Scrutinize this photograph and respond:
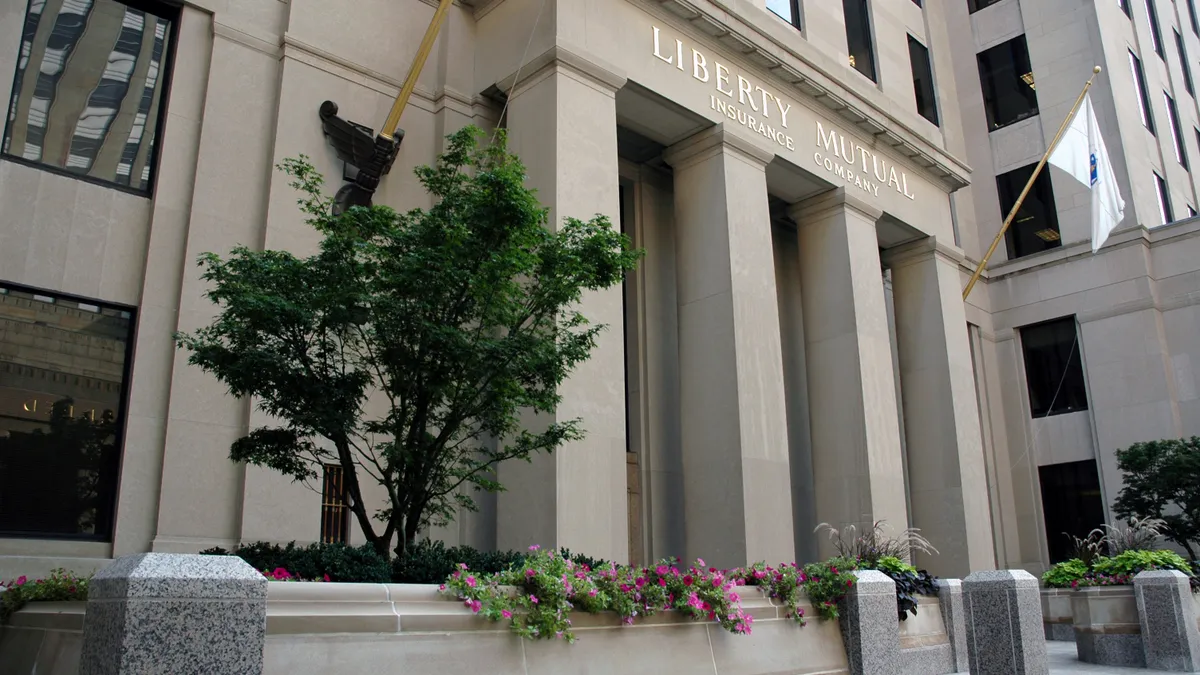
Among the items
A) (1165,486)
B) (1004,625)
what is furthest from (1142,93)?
(1004,625)

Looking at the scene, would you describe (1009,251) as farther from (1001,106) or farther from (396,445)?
(396,445)

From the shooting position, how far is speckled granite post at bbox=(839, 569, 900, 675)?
10789mm

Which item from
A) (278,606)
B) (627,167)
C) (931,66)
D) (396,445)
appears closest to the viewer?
(278,606)

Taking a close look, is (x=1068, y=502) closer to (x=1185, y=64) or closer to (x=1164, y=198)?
(x=1164, y=198)

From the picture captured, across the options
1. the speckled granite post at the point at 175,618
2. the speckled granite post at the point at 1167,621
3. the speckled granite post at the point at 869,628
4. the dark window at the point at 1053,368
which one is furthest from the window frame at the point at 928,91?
the speckled granite post at the point at 175,618

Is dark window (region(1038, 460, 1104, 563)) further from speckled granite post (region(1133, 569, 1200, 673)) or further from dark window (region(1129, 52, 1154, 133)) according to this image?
speckled granite post (region(1133, 569, 1200, 673))

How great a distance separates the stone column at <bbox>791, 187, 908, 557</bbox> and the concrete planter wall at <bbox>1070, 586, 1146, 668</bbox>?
5283mm

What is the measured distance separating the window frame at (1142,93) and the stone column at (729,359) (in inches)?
898

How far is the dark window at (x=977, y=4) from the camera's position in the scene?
35.4 meters

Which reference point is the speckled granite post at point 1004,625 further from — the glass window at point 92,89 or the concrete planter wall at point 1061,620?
the glass window at point 92,89

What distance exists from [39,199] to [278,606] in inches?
370

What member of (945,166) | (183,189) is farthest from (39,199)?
(945,166)

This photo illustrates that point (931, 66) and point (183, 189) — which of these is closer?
point (183, 189)

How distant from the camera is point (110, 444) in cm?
1286
